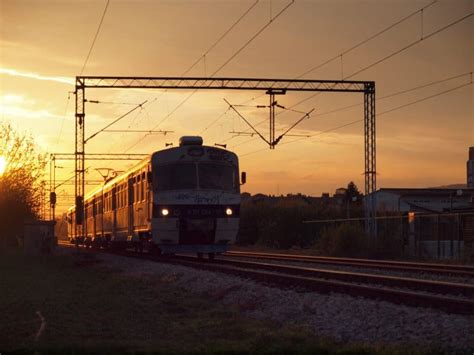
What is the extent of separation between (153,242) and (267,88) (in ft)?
41.2

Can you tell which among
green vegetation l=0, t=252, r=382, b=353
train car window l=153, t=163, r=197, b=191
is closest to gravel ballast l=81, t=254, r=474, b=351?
green vegetation l=0, t=252, r=382, b=353

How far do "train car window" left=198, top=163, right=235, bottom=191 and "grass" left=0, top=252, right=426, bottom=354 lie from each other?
8447 millimetres

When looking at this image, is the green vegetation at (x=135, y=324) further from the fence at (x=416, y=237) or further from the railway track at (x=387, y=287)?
the fence at (x=416, y=237)

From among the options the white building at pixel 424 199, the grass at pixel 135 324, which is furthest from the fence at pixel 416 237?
the white building at pixel 424 199

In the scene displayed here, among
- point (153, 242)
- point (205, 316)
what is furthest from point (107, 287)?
point (153, 242)

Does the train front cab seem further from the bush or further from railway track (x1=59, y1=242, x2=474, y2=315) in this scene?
the bush

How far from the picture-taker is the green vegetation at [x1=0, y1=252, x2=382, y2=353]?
10.2 metres

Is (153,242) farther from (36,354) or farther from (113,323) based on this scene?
(36,354)

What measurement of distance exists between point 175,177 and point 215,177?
141 centimetres

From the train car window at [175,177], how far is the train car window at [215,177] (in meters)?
0.28

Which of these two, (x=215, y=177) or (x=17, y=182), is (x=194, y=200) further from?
(x=17, y=182)

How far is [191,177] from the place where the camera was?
2817 cm

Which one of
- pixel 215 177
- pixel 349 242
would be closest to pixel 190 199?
pixel 215 177

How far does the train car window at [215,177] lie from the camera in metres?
28.2
